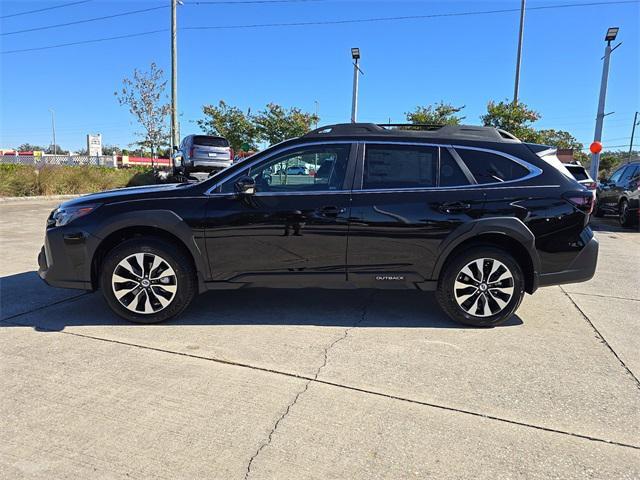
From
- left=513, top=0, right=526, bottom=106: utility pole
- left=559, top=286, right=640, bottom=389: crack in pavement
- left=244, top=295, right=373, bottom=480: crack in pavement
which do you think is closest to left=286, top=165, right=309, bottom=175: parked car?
left=244, top=295, right=373, bottom=480: crack in pavement

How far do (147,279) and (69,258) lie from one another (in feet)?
2.41

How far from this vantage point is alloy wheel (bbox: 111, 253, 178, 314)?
4230 mm

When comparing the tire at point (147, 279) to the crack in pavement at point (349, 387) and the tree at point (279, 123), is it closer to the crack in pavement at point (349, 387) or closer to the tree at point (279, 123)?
the crack in pavement at point (349, 387)

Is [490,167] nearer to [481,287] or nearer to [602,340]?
[481,287]

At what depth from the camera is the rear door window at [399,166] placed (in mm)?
4316

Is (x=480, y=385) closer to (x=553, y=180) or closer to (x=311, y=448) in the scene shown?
(x=311, y=448)

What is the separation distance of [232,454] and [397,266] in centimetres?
236

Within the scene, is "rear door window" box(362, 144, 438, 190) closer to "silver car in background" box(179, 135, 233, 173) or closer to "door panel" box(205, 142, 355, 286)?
"door panel" box(205, 142, 355, 286)

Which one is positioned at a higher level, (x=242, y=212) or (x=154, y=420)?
(x=242, y=212)

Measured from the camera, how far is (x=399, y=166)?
4355mm

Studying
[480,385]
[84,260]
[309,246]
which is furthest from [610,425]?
[84,260]

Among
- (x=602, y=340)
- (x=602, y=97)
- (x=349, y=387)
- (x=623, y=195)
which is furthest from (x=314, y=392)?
(x=602, y=97)

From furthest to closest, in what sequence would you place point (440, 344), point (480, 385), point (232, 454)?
point (440, 344) → point (480, 385) → point (232, 454)

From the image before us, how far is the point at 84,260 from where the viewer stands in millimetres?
4246
